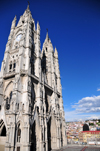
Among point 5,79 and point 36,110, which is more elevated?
point 5,79

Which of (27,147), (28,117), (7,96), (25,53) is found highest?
(25,53)

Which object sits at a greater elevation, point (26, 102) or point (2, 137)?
point (26, 102)

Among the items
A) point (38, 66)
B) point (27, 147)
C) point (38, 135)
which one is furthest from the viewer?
point (38, 66)

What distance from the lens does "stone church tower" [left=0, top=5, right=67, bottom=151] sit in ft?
56.9

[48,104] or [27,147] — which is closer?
[27,147]

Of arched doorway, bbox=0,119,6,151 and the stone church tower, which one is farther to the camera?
arched doorway, bbox=0,119,6,151

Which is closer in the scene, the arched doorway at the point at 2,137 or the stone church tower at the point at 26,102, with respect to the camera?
the stone church tower at the point at 26,102

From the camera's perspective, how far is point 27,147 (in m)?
16.5

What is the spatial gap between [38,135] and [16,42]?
949 inches

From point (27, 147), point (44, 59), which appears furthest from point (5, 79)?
point (44, 59)

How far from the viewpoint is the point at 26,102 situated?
64.5ft

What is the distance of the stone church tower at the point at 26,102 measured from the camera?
17328 mm

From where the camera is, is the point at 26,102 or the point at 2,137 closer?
the point at 2,137

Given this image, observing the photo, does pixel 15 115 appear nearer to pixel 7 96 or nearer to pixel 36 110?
pixel 36 110
